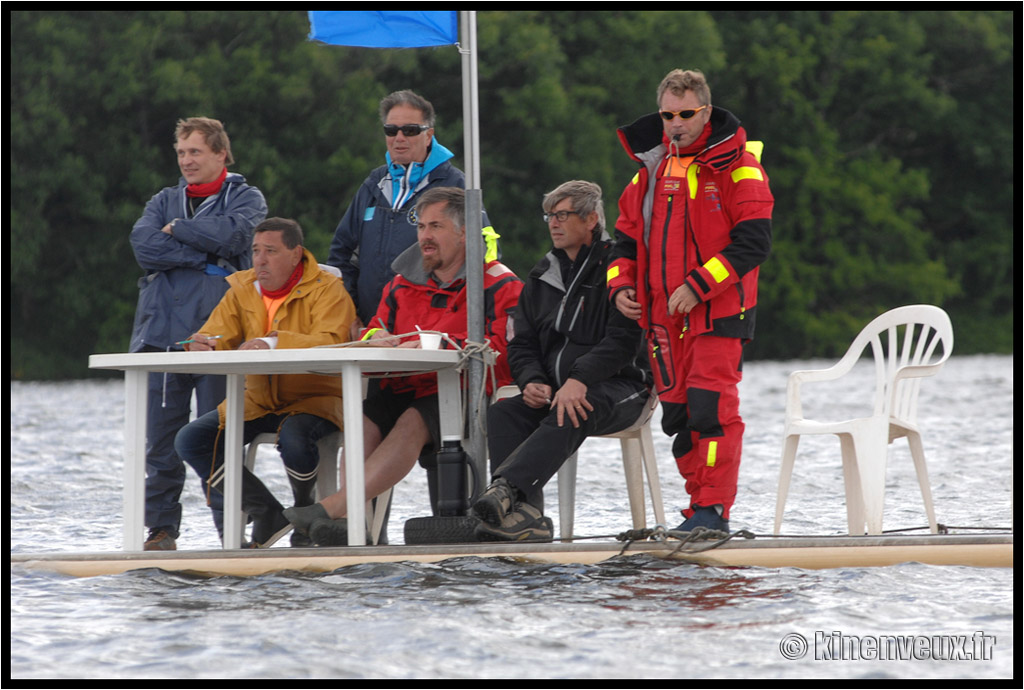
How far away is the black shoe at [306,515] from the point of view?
457 cm

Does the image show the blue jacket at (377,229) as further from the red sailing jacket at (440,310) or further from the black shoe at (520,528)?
the black shoe at (520,528)

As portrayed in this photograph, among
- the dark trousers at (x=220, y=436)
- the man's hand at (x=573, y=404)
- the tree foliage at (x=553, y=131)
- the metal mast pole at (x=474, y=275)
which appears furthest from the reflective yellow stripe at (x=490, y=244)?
the tree foliage at (x=553, y=131)

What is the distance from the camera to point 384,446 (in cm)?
480

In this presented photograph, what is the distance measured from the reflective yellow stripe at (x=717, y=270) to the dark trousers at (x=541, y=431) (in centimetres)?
54

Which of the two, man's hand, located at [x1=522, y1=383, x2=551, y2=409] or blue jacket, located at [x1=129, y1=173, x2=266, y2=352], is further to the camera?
blue jacket, located at [x1=129, y1=173, x2=266, y2=352]

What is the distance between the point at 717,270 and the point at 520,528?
1.02 meters

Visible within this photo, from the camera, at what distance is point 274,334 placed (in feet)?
15.8

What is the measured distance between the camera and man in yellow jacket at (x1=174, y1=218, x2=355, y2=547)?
193 inches

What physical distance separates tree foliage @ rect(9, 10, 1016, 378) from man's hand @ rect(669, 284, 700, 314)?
17319mm

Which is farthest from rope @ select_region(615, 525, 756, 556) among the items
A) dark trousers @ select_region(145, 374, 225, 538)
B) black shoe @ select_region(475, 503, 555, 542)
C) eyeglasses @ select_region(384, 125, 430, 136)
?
eyeglasses @ select_region(384, 125, 430, 136)

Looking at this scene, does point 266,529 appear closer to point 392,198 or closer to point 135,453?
point 135,453

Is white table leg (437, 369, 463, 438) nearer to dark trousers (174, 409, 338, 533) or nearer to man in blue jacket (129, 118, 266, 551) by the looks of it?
dark trousers (174, 409, 338, 533)

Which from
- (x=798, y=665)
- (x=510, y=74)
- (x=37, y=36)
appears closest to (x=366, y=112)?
(x=510, y=74)

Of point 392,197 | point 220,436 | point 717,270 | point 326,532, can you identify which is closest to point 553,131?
point 392,197
